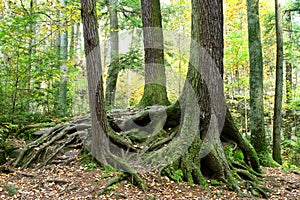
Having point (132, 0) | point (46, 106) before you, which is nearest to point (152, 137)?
point (46, 106)

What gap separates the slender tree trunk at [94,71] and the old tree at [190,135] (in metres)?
0.02

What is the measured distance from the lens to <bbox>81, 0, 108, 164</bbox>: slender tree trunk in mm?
4617

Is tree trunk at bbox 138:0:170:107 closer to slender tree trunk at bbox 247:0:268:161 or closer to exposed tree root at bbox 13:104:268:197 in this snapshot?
exposed tree root at bbox 13:104:268:197

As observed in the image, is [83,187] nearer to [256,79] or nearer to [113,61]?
[256,79]

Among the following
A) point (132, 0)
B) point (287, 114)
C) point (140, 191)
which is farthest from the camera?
point (287, 114)

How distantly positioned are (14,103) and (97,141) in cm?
310

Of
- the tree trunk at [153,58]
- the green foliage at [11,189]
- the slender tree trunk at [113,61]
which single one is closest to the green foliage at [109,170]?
the green foliage at [11,189]

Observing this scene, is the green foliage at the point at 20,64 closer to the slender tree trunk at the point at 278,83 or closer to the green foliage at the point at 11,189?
the green foliage at the point at 11,189

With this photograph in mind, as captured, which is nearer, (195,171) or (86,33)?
(86,33)

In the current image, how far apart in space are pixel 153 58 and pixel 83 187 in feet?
14.6

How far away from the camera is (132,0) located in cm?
1073

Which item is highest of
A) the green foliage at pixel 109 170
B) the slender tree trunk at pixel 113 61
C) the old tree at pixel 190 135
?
the slender tree trunk at pixel 113 61

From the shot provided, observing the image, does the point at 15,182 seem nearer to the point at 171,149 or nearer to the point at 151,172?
the point at 151,172

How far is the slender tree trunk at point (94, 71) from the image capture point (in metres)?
4.62
